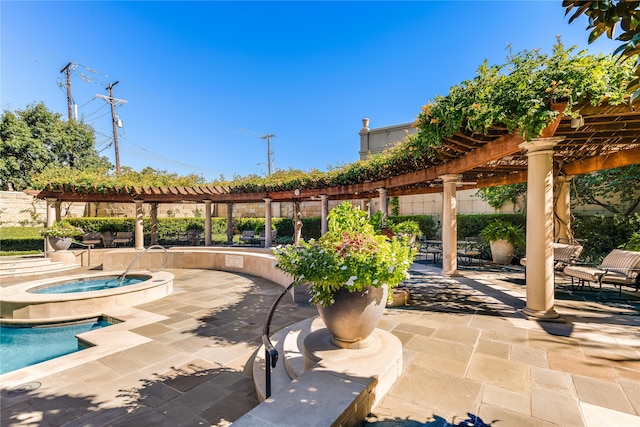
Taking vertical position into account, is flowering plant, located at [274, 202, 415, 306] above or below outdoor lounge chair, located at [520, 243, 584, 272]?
above

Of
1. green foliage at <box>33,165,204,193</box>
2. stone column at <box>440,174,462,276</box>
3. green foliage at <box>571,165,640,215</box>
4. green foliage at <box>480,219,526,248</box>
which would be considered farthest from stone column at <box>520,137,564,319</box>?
green foliage at <box>33,165,204,193</box>

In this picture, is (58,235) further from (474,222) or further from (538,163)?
(474,222)

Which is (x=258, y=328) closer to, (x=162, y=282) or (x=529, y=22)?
(x=162, y=282)

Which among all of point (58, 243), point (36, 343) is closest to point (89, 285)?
point (36, 343)

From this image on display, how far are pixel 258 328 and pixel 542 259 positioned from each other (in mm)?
4586

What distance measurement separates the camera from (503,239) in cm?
942

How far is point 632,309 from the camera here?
4.65 meters

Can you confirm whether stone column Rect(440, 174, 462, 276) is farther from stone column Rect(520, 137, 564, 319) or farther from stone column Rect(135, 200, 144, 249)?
stone column Rect(135, 200, 144, 249)

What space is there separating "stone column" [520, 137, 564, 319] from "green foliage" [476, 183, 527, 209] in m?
8.26

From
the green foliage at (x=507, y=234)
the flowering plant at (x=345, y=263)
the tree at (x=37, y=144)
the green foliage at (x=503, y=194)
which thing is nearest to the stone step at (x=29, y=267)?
the flowering plant at (x=345, y=263)

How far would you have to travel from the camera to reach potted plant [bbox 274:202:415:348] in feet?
7.48

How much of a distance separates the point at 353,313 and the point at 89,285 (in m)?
8.68

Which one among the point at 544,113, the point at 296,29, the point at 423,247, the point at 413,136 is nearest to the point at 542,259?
the point at 544,113

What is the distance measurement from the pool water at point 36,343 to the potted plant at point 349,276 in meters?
4.44
